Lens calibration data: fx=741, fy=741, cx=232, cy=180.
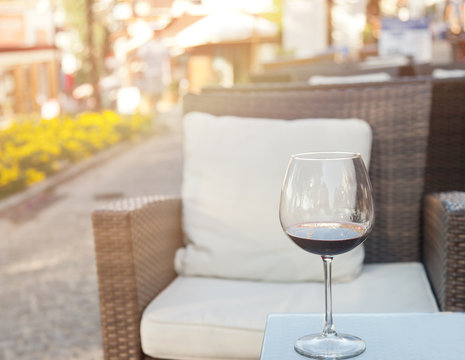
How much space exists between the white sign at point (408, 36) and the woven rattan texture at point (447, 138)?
6373mm

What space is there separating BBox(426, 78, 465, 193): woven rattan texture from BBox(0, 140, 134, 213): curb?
16.8 ft

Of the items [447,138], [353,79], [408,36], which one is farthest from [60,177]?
[447,138]

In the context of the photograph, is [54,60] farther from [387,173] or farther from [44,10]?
[387,173]

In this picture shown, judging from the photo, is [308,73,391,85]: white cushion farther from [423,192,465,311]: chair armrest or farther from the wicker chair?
[423,192,465,311]: chair armrest

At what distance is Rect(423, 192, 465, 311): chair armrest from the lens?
212 centimetres

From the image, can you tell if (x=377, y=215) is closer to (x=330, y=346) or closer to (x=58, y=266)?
(x=330, y=346)

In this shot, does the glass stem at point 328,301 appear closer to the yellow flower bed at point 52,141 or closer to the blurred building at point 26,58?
the yellow flower bed at point 52,141

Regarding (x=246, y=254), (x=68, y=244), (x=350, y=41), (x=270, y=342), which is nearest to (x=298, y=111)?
(x=246, y=254)

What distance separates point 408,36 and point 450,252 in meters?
7.42

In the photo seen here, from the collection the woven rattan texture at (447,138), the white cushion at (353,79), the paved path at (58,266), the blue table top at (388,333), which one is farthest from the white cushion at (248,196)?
the paved path at (58,266)

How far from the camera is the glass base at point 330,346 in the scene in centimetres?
136

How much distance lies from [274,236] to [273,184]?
17 centimetres

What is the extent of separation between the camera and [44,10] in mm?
25953

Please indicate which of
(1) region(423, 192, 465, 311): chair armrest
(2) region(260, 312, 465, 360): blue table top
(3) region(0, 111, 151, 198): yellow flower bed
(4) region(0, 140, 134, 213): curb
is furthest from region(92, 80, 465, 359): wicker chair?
(3) region(0, 111, 151, 198): yellow flower bed
